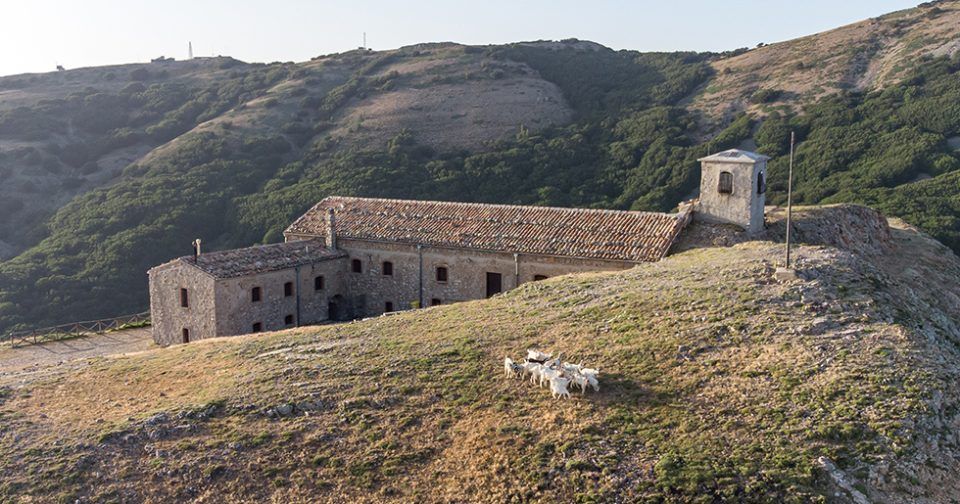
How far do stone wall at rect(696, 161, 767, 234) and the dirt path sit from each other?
2288cm

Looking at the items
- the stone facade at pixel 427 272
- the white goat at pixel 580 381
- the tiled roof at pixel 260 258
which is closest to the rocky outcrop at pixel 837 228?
the stone facade at pixel 427 272

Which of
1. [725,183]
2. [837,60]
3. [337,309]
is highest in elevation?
[837,60]

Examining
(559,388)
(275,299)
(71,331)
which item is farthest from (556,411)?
(71,331)

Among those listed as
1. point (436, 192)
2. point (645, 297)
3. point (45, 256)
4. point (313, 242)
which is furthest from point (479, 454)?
point (45, 256)

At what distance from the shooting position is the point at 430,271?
3275cm

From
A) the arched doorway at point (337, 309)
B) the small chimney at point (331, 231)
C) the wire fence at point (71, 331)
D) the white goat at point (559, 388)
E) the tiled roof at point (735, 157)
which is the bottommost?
the wire fence at point (71, 331)

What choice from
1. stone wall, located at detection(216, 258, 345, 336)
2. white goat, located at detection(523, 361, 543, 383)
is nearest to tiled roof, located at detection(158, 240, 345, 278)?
stone wall, located at detection(216, 258, 345, 336)

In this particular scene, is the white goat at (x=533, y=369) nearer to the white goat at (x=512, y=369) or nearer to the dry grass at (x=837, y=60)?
the white goat at (x=512, y=369)

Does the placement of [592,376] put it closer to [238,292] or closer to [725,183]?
[725,183]

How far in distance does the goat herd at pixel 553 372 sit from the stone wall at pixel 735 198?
14.9m

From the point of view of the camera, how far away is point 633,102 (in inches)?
3287

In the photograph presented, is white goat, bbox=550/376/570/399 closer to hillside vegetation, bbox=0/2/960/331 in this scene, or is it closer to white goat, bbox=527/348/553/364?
white goat, bbox=527/348/553/364

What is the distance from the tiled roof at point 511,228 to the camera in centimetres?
2966

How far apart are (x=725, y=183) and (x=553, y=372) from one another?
646 inches
